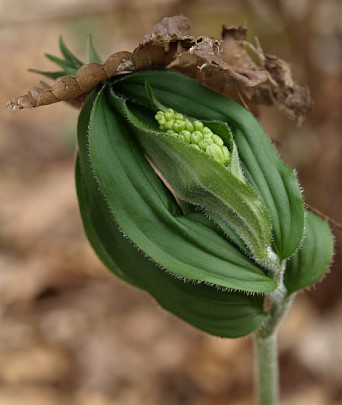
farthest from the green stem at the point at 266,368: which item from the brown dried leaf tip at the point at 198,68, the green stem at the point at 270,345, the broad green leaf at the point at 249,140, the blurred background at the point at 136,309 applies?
the blurred background at the point at 136,309

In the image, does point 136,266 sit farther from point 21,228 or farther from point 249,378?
point 21,228

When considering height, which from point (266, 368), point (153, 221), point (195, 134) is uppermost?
point (195, 134)

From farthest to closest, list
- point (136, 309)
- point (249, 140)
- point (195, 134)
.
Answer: point (136, 309), point (249, 140), point (195, 134)

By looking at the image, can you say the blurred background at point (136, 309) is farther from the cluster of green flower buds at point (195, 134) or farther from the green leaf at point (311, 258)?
the cluster of green flower buds at point (195, 134)

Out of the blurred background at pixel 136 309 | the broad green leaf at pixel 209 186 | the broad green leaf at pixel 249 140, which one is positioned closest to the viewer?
the broad green leaf at pixel 209 186

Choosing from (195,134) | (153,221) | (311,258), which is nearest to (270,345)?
(311,258)

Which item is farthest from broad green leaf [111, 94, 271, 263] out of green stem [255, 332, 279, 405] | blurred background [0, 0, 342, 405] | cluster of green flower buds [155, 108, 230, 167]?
blurred background [0, 0, 342, 405]

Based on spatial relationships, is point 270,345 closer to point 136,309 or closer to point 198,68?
point 198,68
